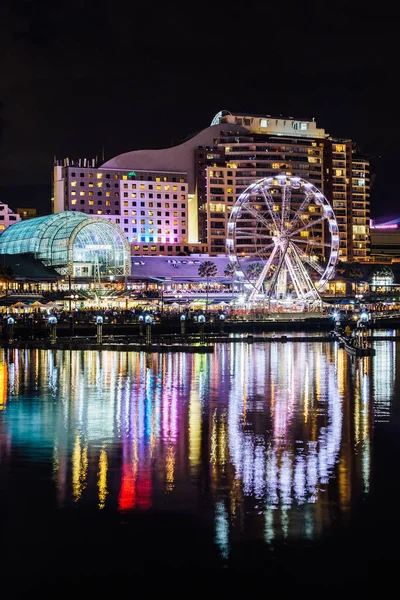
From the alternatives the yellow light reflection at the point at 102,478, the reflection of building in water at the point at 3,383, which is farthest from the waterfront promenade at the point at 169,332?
the yellow light reflection at the point at 102,478

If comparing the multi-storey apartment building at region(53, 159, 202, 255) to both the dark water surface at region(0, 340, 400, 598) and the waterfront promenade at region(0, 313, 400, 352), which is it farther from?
the dark water surface at region(0, 340, 400, 598)

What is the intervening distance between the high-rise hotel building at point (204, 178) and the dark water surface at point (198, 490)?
363ft

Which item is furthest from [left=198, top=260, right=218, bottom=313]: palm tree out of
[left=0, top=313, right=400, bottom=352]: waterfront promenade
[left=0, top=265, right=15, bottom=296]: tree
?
[left=0, top=313, right=400, bottom=352]: waterfront promenade

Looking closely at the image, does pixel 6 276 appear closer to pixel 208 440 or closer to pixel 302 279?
pixel 302 279

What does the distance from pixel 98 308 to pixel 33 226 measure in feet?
78.1

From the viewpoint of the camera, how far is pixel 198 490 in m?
17.5

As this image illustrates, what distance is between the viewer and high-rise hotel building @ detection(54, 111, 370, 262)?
474 ft

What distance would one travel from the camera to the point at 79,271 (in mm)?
111812

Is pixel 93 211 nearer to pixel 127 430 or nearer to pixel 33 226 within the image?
pixel 33 226

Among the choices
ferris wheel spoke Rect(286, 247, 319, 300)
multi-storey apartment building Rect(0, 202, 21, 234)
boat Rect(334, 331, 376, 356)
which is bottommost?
boat Rect(334, 331, 376, 356)

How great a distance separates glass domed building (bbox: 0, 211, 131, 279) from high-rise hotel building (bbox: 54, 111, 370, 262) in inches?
1042

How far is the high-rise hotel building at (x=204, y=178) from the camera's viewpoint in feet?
474

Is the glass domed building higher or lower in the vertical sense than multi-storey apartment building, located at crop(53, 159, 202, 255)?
lower

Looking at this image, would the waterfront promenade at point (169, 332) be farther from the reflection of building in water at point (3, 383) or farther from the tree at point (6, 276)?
the tree at point (6, 276)
